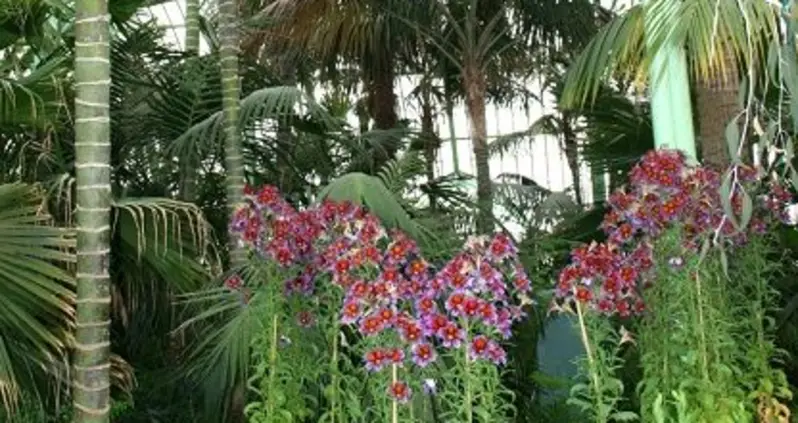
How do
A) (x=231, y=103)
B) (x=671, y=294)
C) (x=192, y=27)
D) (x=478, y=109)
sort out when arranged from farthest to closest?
(x=192, y=27), (x=478, y=109), (x=231, y=103), (x=671, y=294)

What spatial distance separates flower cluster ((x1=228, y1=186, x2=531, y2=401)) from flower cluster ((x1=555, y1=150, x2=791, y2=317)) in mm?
211

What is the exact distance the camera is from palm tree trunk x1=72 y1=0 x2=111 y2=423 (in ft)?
10.1

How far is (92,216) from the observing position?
307cm

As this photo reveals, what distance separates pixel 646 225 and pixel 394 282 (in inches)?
36.1

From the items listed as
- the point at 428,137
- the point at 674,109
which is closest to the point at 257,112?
the point at 674,109

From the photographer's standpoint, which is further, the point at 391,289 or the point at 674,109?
the point at 674,109

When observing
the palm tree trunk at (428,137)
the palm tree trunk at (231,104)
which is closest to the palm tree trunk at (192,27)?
the palm tree trunk at (428,137)

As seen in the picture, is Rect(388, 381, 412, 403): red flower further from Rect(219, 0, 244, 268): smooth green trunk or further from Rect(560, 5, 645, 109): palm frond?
Rect(219, 0, 244, 268): smooth green trunk

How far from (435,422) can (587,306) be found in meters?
0.79

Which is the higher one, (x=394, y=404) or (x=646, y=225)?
(x=646, y=225)

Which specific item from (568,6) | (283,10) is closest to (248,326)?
(283,10)

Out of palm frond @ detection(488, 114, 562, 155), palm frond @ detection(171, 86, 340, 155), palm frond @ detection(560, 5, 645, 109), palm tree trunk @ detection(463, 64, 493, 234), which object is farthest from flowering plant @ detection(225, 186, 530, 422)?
palm frond @ detection(488, 114, 562, 155)

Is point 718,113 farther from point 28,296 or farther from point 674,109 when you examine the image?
point 28,296

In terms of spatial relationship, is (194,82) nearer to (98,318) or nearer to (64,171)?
(64,171)
